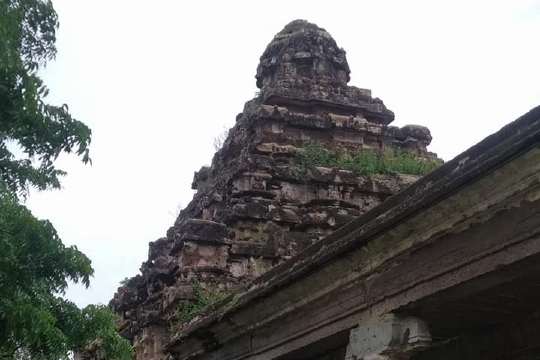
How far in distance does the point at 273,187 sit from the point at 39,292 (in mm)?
4285

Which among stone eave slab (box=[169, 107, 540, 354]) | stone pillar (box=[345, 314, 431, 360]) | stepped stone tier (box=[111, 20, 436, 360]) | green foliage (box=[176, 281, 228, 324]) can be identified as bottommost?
stone pillar (box=[345, 314, 431, 360])

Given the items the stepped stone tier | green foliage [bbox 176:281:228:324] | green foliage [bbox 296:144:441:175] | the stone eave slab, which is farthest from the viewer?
green foliage [bbox 296:144:441:175]

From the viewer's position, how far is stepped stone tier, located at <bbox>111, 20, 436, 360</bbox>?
8.80 metres

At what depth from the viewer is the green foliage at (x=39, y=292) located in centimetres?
591

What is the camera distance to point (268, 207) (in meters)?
9.48

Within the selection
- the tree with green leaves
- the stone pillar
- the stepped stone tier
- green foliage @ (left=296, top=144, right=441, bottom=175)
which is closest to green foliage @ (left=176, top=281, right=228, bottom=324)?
the stepped stone tier

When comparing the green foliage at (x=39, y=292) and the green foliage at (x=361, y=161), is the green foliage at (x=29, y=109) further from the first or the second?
the green foliage at (x=361, y=161)

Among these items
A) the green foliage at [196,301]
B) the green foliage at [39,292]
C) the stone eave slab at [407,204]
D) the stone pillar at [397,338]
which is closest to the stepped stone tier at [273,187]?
the green foliage at [196,301]

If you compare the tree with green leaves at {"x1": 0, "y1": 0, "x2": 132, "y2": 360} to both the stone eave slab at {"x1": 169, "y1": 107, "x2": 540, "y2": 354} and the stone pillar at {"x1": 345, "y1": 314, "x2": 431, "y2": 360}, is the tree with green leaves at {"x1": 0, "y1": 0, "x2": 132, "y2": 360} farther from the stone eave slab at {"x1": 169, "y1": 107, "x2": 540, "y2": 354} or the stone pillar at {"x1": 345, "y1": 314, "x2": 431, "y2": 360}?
the stone pillar at {"x1": 345, "y1": 314, "x2": 431, "y2": 360}

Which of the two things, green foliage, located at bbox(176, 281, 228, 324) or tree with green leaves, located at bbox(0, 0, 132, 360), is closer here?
tree with green leaves, located at bbox(0, 0, 132, 360)

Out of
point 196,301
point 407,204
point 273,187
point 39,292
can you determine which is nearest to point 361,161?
point 273,187

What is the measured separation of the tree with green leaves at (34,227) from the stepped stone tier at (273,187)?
6.18ft

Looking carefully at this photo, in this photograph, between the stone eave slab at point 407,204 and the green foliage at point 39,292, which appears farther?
the green foliage at point 39,292

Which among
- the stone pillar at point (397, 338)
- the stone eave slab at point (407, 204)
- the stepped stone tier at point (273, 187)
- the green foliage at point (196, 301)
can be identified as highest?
the stepped stone tier at point (273, 187)
